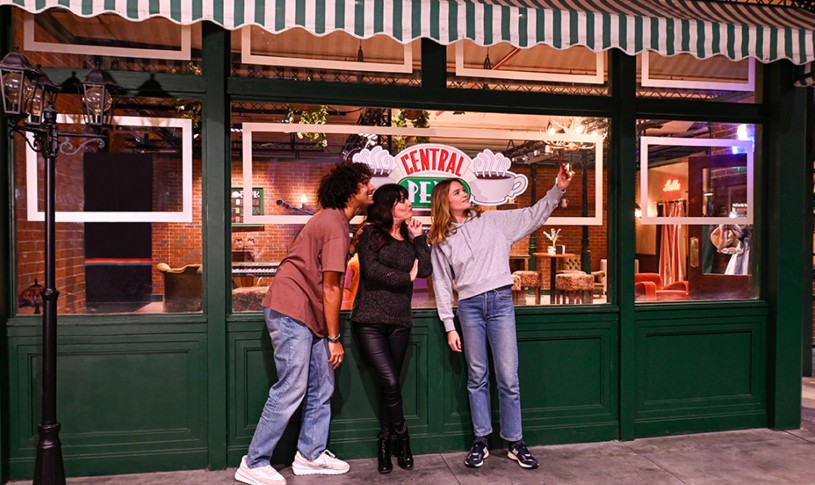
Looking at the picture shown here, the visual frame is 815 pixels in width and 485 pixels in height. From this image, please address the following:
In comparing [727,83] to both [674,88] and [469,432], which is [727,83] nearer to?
[674,88]

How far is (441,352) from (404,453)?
0.73m

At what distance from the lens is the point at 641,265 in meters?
4.75

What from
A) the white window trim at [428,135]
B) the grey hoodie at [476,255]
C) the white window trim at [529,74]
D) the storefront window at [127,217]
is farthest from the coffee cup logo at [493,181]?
the storefront window at [127,217]

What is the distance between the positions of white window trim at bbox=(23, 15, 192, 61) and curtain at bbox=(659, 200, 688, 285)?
11.9 ft

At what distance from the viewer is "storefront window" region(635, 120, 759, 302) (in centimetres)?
468

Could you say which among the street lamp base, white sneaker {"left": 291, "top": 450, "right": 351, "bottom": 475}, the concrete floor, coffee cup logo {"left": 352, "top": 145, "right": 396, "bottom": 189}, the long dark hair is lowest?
the concrete floor

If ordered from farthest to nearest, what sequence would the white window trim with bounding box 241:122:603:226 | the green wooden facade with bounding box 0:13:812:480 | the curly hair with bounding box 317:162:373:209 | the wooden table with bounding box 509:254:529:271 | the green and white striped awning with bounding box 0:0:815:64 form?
the wooden table with bounding box 509:254:529:271 < the white window trim with bounding box 241:122:603:226 < the green wooden facade with bounding box 0:13:812:480 < the curly hair with bounding box 317:162:373:209 < the green and white striped awning with bounding box 0:0:815:64

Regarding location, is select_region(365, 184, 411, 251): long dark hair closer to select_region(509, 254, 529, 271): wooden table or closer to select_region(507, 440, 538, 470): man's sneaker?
select_region(509, 254, 529, 271): wooden table

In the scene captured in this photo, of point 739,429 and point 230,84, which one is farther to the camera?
point 739,429

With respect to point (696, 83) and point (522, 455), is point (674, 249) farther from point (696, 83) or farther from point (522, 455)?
point (522, 455)

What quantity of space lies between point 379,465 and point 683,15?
356 centimetres

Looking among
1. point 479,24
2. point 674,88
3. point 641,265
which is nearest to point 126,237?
point 479,24

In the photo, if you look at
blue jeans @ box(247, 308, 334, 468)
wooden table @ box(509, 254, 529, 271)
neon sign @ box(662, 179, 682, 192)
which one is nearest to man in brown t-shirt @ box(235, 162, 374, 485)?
blue jeans @ box(247, 308, 334, 468)

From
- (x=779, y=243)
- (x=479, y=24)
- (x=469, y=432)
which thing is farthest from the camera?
(x=779, y=243)
